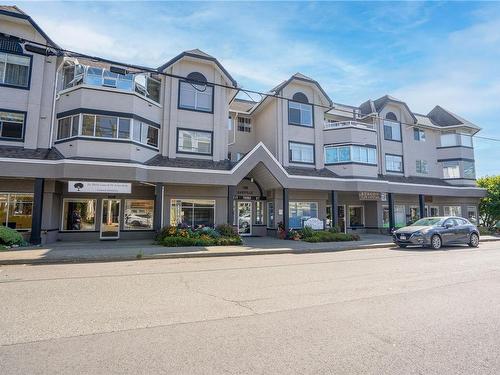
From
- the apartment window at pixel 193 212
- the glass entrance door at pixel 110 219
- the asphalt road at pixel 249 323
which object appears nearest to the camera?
the asphalt road at pixel 249 323

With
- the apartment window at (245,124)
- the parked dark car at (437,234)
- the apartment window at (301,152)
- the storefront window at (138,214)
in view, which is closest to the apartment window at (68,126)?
the storefront window at (138,214)

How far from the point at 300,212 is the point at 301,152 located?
4.49m

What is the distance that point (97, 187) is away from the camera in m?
16.3

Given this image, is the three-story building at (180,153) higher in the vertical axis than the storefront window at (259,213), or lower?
higher

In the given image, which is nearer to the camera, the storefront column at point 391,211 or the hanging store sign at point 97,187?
the hanging store sign at point 97,187

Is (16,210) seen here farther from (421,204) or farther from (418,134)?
(418,134)

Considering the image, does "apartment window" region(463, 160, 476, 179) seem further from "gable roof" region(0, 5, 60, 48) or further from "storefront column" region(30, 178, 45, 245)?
"gable roof" region(0, 5, 60, 48)

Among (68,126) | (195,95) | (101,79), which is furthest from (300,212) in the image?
(68,126)

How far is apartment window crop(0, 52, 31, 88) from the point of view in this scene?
55.8ft

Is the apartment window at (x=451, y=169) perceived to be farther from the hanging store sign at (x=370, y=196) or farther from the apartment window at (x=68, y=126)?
the apartment window at (x=68, y=126)

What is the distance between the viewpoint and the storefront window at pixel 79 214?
731 inches

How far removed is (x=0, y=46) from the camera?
1695 cm

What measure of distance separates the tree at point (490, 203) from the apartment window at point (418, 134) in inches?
285

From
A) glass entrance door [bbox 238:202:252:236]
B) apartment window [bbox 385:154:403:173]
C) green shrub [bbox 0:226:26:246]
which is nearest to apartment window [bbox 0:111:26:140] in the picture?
green shrub [bbox 0:226:26:246]
